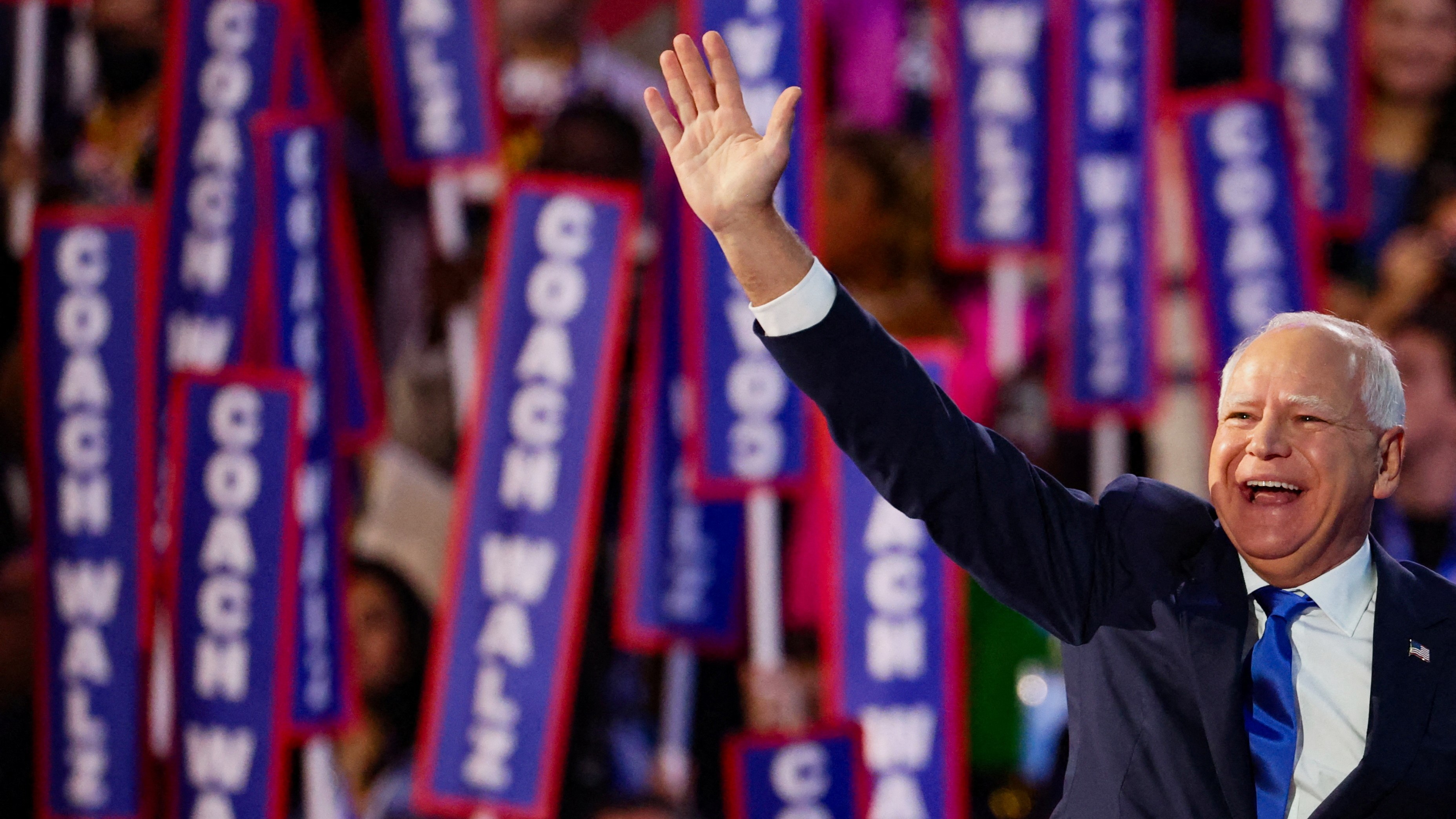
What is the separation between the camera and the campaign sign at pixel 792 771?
12.4ft

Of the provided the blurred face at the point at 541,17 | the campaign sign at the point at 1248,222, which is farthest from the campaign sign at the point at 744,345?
the blurred face at the point at 541,17

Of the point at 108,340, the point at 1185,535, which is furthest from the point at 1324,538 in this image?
the point at 108,340

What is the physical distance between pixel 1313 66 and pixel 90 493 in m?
3.99

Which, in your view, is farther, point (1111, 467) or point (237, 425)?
point (1111, 467)

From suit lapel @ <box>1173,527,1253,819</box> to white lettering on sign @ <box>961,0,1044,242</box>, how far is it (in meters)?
2.99

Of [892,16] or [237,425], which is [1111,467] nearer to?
[892,16]

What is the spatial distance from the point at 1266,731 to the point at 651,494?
3.01m

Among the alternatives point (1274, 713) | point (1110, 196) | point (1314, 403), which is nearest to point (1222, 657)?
point (1274, 713)

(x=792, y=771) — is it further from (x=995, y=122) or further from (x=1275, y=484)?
(x=1275, y=484)

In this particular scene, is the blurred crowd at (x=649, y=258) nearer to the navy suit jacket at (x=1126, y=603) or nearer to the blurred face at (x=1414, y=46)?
the blurred face at (x=1414, y=46)

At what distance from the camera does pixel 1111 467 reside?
4.67m

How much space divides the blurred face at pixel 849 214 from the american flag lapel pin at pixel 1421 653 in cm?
344

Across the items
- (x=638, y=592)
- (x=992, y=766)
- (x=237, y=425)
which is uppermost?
(x=237, y=425)

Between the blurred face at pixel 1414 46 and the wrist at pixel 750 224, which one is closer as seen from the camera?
the wrist at pixel 750 224
